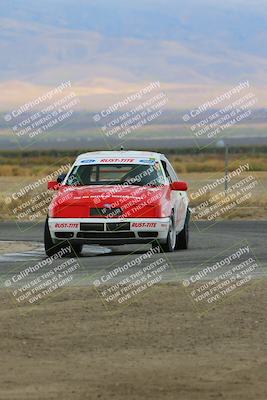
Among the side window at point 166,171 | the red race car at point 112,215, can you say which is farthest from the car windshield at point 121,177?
the side window at point 166,171

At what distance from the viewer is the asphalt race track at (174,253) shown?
52.0 ft

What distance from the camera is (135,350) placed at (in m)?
9.85

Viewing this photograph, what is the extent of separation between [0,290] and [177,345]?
12.9ft

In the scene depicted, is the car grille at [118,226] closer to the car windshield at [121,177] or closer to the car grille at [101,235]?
the car grille at [101,235]

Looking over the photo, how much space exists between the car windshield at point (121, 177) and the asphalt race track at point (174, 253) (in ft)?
3.76

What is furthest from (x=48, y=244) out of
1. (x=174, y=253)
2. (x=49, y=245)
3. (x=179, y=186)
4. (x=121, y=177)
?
(x=179, y=186)

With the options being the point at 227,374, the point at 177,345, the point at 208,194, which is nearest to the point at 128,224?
the point at 177,345

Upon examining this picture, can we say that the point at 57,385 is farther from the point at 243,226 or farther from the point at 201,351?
the point at 243,226

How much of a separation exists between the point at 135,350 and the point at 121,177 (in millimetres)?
9600

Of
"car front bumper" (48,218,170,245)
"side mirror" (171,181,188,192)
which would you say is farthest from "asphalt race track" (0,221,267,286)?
"side mirror" (171,181,188,192)

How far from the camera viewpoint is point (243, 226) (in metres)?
25.8

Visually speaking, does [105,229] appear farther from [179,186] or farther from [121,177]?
[179,186]

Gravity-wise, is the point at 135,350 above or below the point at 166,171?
above

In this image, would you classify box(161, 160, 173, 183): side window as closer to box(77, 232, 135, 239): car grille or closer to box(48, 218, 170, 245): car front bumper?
box(48, 218, 170, 245): car front bumper
